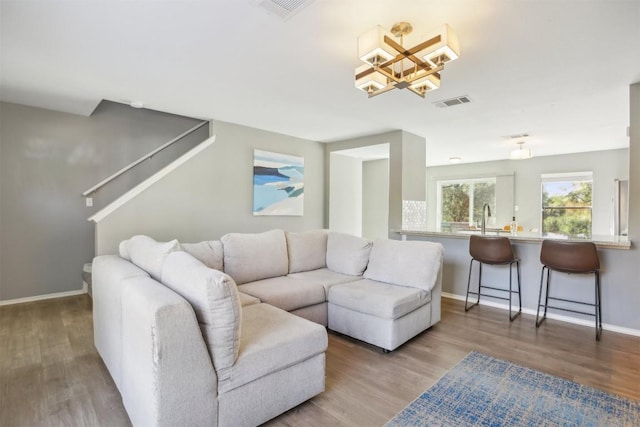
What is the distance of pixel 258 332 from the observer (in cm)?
196

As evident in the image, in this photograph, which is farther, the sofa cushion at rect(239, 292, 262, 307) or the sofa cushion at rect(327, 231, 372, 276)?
the sofa cushion at rect(327, 231, 372, 276)

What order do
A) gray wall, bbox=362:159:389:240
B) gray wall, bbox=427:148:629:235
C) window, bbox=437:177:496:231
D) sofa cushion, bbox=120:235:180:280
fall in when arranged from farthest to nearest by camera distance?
window, bbox=437:177:496:231
gray wall, bbox=362:159:389:240
gray wall, bbox=427:148:629:235
sofa cushion, bbox=120:235:180:280

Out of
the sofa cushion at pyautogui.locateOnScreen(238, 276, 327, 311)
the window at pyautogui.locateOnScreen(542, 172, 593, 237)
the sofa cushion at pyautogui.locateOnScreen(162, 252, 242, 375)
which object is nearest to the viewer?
the sofa cushion at pyautogui.locateOnScreen(162, 252, 242, 375)

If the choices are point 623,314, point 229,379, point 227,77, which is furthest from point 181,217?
point 623,314

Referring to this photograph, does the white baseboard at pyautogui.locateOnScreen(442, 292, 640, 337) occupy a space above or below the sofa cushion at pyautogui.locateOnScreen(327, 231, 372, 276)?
below

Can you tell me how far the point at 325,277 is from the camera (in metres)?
3.49

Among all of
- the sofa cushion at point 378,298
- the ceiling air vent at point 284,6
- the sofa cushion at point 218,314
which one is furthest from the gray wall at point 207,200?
the ceiling air vent at point 284,6

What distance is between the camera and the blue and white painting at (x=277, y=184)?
497cm

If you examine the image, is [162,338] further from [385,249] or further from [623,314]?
[623,314]

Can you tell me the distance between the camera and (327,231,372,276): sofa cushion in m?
3.57

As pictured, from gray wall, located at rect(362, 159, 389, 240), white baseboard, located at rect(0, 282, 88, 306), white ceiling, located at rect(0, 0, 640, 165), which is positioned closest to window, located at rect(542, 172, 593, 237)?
white ceiling, located at rect(0, 0, 640, 165)

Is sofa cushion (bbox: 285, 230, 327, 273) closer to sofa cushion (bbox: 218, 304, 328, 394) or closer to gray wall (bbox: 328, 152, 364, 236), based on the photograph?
sofa cushion (bbox: 218, 304, 328, 394)

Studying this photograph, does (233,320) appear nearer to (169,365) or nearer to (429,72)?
(169,365)

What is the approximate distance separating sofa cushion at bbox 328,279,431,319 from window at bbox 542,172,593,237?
536cm
